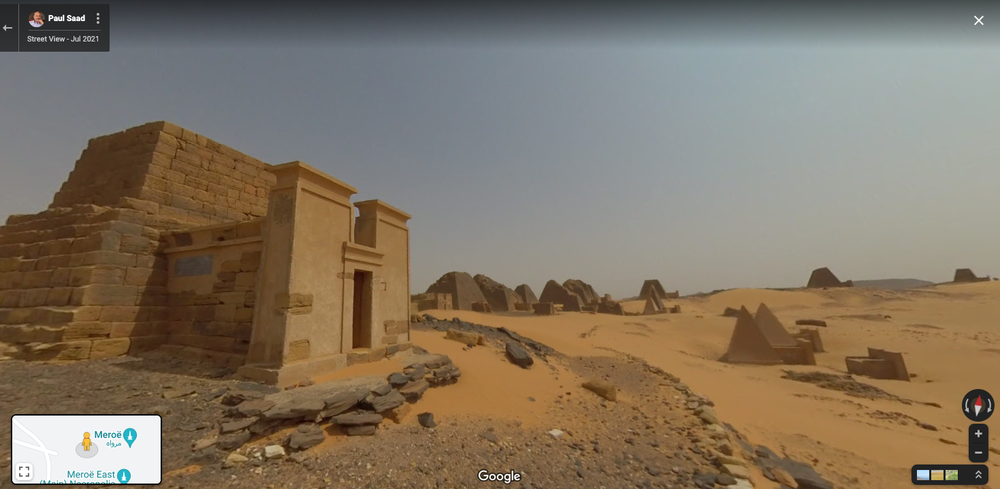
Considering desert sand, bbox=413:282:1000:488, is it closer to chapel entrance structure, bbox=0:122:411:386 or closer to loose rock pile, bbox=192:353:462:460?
loose rock pile, bbox=192:353:462:460

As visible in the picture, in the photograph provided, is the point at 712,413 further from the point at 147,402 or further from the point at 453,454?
the point at 147,402

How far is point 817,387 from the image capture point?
432 inches

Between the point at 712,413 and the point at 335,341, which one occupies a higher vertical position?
the point at 335,341

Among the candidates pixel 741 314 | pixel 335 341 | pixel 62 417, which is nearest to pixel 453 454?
pixel 335 341

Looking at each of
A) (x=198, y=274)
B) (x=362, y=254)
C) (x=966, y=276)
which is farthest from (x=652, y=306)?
(x=966, y=276)

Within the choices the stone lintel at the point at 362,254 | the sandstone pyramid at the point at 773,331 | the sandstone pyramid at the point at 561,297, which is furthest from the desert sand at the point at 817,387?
the sandstone pyramid at the point at 561,297

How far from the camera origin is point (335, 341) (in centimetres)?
656

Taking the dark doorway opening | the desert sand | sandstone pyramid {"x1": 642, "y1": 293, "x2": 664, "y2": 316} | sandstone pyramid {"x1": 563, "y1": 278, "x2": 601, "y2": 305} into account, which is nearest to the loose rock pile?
the desert sand

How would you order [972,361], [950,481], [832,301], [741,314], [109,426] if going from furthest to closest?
[832,301] → [741,314] → [972,361] → [950,481] → [109,426]

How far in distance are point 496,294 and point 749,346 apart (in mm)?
17620

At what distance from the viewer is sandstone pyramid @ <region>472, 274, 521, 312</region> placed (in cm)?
2883

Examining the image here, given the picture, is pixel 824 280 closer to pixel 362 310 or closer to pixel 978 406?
pixel 978 406

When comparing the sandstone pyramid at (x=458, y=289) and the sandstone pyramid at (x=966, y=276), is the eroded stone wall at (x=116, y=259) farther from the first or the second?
the sandstone pyramid at (x=966, y=276)

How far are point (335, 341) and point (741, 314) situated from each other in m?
15.7
